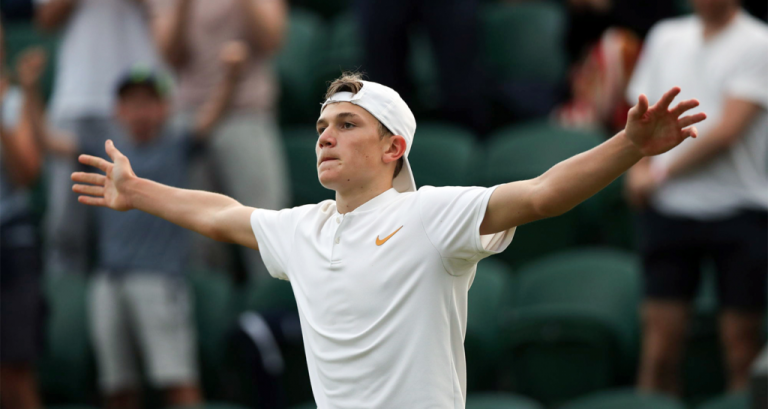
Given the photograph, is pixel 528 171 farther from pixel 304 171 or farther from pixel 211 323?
pixel 211 323

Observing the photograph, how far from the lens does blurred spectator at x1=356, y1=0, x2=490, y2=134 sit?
7043 mm

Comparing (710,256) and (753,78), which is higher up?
(753,78)

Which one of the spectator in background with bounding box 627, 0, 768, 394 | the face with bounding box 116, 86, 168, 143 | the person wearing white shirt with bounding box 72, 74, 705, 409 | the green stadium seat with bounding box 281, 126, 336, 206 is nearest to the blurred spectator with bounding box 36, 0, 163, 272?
the face with bounding box 116, 86, 168, 143

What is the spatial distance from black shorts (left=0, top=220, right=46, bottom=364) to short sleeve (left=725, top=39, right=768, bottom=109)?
3934 mm

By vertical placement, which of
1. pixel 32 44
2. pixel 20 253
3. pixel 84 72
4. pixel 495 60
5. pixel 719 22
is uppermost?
pixel 32 44

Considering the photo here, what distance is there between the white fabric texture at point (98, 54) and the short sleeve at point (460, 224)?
4.25 m

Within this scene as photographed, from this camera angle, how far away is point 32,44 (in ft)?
27.9

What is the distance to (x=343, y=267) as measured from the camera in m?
2.97

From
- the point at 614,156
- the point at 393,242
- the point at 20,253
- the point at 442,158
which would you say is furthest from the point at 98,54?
the point at 614,156

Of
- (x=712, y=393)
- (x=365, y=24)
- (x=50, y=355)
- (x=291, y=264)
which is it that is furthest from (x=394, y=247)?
(x=365, y=24)

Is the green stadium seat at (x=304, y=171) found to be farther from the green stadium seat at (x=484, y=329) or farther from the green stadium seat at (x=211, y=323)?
the green stadium seat at (x=484, y=329)

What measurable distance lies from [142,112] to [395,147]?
3358mm

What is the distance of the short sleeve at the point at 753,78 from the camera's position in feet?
17.2

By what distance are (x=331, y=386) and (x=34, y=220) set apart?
5068 millimetres
